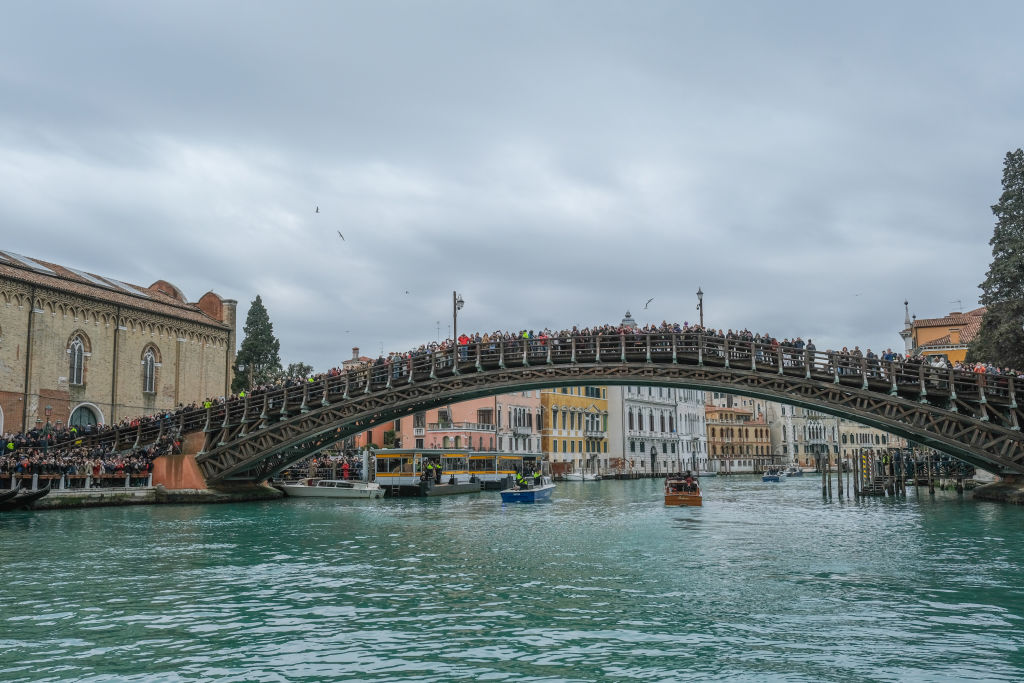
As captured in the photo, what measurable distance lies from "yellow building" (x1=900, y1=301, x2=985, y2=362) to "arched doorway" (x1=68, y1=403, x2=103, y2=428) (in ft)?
161

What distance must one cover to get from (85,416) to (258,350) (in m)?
17.1

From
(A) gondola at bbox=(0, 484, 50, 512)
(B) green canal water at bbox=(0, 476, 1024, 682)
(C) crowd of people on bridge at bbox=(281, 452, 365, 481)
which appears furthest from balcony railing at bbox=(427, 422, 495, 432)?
(B) green canal water at bbox=(0, 476, 1024, 682)

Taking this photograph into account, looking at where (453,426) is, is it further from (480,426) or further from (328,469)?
(328,469)

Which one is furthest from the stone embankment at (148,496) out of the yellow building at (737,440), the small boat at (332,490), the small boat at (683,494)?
the yellow building at (737,440)

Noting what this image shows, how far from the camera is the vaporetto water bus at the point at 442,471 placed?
156 feet

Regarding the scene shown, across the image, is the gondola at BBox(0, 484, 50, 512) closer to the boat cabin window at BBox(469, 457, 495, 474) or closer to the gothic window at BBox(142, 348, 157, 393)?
the gothic window at BBox(142, 348, 157, 393)

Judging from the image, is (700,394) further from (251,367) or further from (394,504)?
(394,504)

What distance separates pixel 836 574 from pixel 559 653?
27.5 feet

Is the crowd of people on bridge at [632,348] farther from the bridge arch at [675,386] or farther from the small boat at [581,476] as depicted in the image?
the small boat at [581,476]

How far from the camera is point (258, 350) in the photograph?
62.5 m

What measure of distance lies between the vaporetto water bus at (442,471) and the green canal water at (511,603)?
20865 millimetres

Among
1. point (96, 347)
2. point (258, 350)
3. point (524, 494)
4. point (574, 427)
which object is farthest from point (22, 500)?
point (574, 427)

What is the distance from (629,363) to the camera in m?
34.1

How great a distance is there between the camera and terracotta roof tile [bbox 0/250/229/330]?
142 ft
